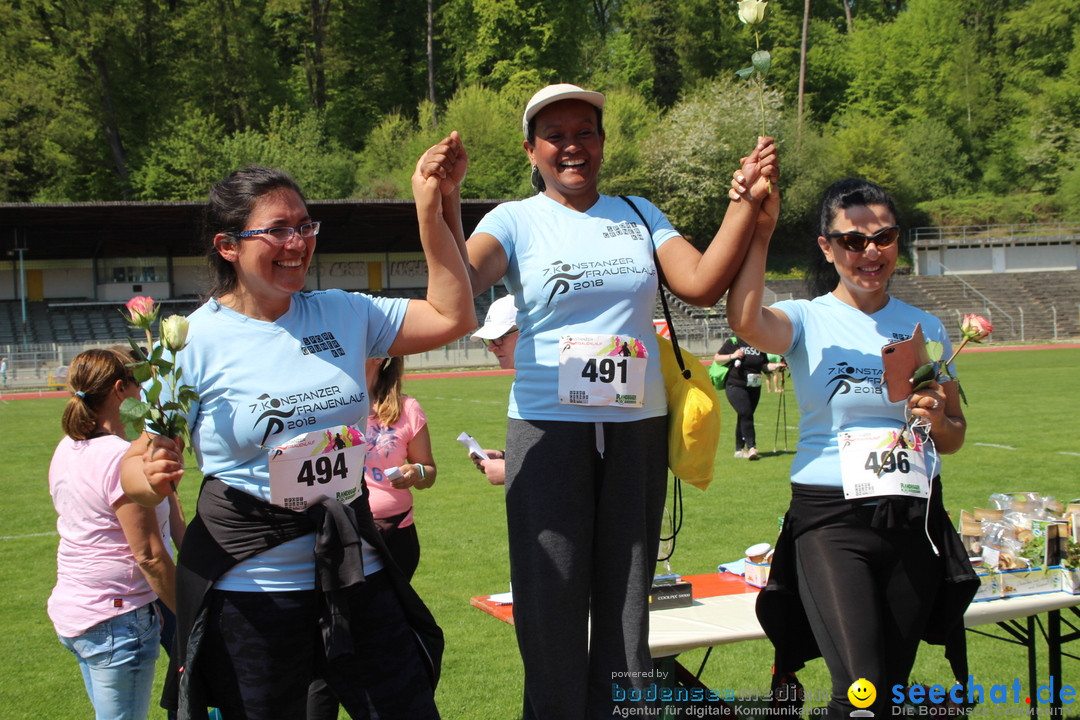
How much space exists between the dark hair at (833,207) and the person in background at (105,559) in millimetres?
2751

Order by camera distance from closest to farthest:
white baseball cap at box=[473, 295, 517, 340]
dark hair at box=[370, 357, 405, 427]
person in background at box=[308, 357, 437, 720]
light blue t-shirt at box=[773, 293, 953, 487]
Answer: light blue t-shirt at box=[773, 293, 953, 487] < white baseball cap at box=[473, 295, 517, 340] < person in background at box=[308, 357, 437, 720] < dark hair at box=[370, 357, 405, 427]

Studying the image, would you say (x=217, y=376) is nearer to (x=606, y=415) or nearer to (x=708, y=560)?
(x=606, y=415)

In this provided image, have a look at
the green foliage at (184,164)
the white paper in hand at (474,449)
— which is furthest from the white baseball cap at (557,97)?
the green foliage at (184,164)

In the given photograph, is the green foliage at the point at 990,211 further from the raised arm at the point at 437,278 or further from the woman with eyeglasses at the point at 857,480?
the raised arm at the point at 437,278

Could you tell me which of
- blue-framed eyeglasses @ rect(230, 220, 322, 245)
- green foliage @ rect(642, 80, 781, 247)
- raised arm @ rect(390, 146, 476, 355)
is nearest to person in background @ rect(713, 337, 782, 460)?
raised arm @ rect(390, 146, 476, 355)

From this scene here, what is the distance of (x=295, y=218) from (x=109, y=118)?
6254 centimetres

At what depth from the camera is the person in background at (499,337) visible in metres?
4.21

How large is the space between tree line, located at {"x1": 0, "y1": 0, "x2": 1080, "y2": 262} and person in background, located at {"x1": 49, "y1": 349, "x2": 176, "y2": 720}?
48360 mm

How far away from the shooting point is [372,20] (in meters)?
69.2

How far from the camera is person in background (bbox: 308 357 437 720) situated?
4773mm

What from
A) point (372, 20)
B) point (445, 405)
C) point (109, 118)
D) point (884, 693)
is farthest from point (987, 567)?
point (372, 20)

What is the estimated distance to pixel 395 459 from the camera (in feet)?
16.3

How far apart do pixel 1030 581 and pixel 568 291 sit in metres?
2.60

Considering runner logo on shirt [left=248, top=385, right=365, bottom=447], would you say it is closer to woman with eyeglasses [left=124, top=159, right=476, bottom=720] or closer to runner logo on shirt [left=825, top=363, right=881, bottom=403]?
woman with eyeglasses [left=124, top=159, right=476, bottom=720]
